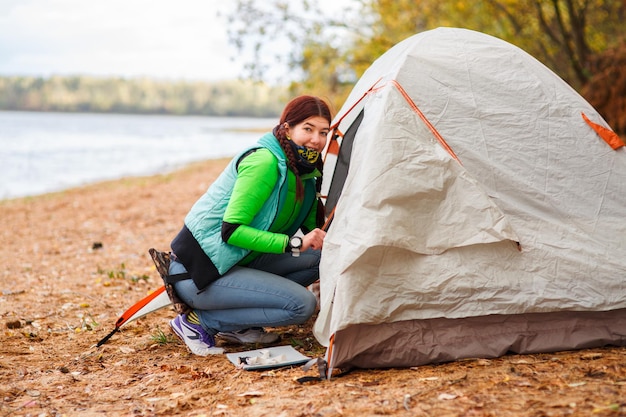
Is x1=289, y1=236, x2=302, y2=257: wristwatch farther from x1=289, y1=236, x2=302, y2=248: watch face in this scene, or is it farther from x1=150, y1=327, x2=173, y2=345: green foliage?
x1=150, y1=327, x2=173, y2=345: green foliage

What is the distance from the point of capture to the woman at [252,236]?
388 centimetres

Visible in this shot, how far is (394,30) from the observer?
50.8 ft

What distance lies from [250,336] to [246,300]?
1.37 ft

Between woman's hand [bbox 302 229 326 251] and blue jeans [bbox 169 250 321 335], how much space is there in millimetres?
384

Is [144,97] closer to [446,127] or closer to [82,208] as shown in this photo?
[82,208]

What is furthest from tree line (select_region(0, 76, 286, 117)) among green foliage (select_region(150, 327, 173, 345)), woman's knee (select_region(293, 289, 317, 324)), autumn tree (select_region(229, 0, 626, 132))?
woman's knee (select_region(293, 289, 317, 324))

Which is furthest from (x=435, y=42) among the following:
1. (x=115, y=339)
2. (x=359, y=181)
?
(x=115, y=339)

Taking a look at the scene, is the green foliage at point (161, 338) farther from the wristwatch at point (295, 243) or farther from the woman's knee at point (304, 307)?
the wristwatch at point (295, 243)

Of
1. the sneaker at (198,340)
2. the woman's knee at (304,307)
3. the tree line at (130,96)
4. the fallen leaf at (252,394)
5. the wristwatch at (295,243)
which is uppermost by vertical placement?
the wristwatch at (295,243)

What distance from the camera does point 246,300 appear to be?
4.12m

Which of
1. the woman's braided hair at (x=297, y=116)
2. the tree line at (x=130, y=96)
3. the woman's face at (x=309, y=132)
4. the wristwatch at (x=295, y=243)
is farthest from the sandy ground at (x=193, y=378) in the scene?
the tree line at (x=130, y=96)

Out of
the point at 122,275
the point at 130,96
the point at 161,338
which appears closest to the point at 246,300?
the point at 161,338

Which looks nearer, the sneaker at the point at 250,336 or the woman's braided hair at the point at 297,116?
the woman's braided hair at the point at 297,116

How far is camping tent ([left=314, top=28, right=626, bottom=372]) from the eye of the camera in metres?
3.70
